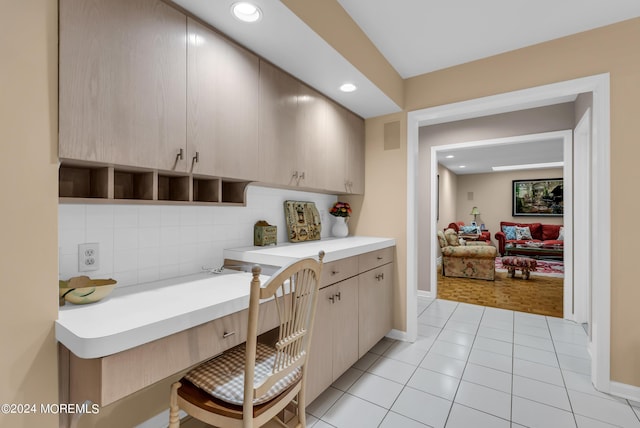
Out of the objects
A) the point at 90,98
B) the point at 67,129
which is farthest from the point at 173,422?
the point at 90,98

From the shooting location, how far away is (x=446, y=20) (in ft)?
6.77

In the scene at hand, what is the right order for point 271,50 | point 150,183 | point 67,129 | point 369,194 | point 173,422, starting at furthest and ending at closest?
point 369,194 < point 271,50 < point 150,183 < point 173,422 < point 67,129

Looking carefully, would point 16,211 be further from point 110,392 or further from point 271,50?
point 271,50

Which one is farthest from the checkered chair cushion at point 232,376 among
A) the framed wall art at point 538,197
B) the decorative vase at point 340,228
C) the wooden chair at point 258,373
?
the framed wall art at point 538,197

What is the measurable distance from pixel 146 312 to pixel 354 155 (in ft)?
7.43

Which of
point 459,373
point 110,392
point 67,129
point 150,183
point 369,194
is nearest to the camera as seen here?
point 110,392

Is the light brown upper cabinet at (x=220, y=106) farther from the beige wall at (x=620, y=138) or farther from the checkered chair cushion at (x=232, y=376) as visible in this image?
the beige wall at (x=620, y=138)

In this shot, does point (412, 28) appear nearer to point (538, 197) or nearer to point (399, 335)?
point (399, 335)

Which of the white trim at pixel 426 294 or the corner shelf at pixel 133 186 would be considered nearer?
the corner shelf at pixel 133 186

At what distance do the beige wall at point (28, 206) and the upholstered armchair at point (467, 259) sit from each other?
5.70 m

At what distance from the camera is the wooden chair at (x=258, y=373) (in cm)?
105

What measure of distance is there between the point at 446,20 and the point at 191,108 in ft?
5.87

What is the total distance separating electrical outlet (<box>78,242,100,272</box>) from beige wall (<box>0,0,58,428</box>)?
371mm

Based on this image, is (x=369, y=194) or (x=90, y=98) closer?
(x=90, y=98)
